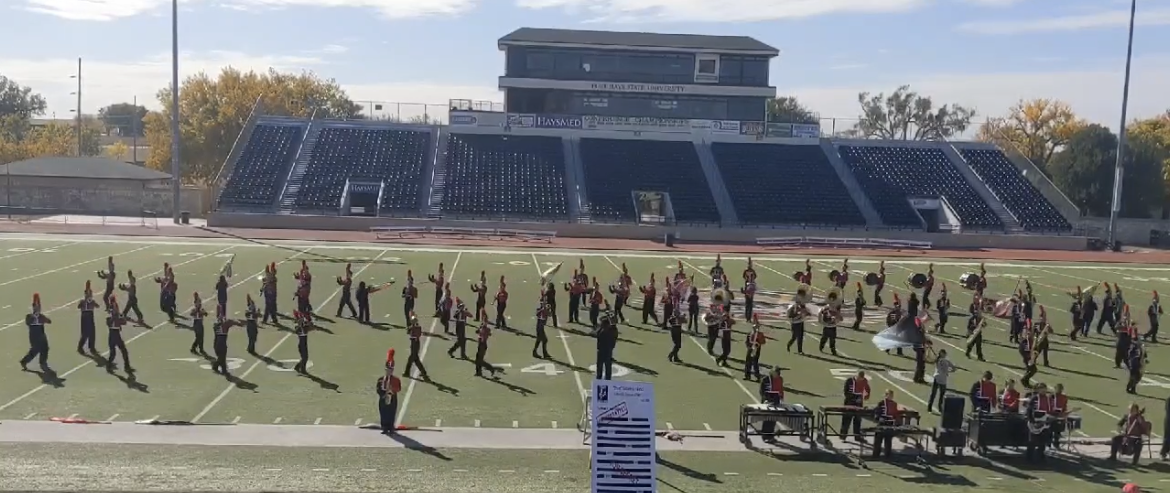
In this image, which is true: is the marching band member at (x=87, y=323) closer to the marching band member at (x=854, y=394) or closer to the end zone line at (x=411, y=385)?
the end zone line at (x=411, y=385)

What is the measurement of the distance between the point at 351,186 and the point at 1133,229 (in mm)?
41057

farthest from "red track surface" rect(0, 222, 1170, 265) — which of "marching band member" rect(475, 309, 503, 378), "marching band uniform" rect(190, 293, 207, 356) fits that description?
"marching band member" rect(475, 309, 503, 378)

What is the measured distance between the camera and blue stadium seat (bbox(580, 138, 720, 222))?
53.9m

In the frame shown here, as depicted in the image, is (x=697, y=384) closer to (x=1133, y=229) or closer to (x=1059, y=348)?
(x=1059, y=348)

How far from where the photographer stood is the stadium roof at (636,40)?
6041 cm

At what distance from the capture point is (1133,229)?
55.2 m

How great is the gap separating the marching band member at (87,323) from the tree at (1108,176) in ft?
195

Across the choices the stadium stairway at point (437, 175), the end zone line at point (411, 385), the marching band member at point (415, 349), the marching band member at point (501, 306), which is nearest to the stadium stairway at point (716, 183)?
the stadium stairway at point (437, 175)

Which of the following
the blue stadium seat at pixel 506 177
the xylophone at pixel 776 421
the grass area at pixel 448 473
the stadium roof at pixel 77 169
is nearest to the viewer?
the grass area at pixel 448 473

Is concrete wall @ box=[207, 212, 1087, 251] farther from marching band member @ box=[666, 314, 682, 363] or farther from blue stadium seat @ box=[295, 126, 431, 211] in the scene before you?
marching band member @ box=[666, 314, 682, 363]

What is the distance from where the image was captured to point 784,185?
188ft

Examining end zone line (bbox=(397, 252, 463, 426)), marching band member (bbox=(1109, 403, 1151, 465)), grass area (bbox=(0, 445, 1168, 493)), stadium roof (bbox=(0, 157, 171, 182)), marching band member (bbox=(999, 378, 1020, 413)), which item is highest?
stadium roof (bbox=(0, 157, 171, 182))

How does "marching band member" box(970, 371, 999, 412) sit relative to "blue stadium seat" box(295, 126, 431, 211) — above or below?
below

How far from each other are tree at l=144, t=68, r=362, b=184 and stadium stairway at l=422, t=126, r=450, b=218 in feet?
62.2
